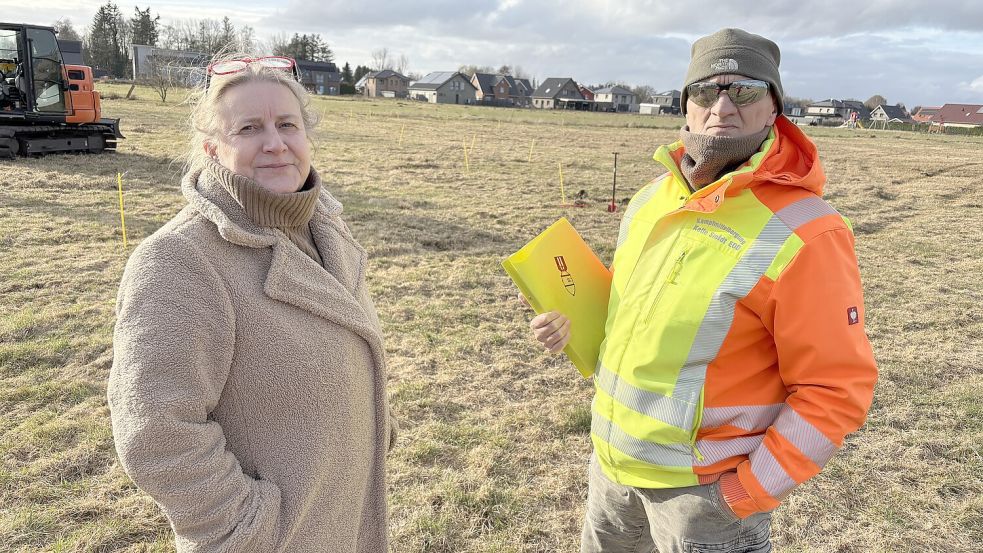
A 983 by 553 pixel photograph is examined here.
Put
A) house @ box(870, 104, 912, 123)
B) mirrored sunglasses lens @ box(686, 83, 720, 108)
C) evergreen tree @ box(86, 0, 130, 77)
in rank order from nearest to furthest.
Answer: mirrored sunglasses lens @ box(686, 83, 720, 108), evergreen tree @ box(86, 0, 130, 77), house @ box(870, 104, 912, 123)

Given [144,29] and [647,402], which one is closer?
[647,402]

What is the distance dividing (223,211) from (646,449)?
56.8 inches

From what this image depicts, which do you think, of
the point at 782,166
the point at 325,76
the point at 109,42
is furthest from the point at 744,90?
the point at 325,76

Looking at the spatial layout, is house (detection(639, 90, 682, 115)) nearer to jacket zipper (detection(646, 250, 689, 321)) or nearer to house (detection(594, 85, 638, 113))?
house (detection(594, 85, 638, 113))

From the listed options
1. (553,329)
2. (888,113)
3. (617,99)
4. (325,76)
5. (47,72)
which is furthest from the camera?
(617,99)

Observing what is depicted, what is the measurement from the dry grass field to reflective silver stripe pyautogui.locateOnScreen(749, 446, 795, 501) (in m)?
1.90

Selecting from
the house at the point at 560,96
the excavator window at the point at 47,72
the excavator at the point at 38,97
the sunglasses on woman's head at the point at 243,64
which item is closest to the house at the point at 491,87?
the house at the point at 560,96

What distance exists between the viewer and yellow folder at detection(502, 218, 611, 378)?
89.7 inches

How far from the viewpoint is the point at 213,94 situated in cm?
165

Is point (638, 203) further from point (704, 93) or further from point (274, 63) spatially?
point (274, 63)

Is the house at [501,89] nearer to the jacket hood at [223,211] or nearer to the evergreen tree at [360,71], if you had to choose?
the evergreen tree at [360,71]

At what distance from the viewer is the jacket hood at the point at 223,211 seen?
149 centimetres

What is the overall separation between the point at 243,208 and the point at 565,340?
4.12 ft

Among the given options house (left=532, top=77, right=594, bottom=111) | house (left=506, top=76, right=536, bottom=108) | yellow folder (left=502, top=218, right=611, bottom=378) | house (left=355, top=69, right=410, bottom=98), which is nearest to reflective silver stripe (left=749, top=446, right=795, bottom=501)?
yellow folder (left=502, top=218, right=611, bottom=378)
